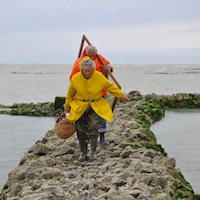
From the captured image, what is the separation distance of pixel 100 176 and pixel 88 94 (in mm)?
1305

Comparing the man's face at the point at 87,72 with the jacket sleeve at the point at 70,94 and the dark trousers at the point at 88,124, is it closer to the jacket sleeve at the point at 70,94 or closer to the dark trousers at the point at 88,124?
the jacket sleeve at the point at 70,94

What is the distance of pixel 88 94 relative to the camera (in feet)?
18.0

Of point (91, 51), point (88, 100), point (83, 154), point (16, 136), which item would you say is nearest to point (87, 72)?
point (88, 100)

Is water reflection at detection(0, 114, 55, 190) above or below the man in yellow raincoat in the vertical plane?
below

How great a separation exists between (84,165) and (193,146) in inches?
143

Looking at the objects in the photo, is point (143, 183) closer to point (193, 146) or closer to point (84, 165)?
point (84, 165)

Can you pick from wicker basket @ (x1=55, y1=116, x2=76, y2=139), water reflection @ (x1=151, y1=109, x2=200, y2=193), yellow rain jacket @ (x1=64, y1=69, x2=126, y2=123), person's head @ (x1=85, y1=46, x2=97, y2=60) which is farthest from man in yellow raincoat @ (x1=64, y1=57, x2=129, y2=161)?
water reflection @ (x1=151, y1=109, x2=200, y2=193)

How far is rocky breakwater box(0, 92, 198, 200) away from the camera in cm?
425

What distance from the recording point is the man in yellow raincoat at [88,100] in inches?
212

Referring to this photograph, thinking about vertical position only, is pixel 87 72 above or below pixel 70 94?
above

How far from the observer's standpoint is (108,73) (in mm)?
6387

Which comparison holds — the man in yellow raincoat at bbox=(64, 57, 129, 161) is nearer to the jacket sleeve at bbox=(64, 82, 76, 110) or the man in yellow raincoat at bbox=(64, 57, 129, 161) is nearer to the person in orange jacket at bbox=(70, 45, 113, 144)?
the jacket sleeve at bbox=(64, 82, 76, 110)

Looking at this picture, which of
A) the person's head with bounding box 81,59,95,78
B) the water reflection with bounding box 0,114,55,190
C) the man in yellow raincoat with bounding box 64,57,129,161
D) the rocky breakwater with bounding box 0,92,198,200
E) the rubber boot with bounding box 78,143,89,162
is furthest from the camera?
the water reflection with bounding box 0,114,55,190

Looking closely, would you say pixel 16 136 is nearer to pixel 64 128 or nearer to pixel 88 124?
pixel 64 128
